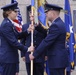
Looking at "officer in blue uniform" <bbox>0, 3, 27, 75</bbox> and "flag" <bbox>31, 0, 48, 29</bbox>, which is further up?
"flag" <bbox>31, 0, 48, 29</bbox>

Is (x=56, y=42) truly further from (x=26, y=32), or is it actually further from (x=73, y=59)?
(x=73, y=59)

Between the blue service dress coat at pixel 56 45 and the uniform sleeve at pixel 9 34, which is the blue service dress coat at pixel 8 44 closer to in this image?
the uniform sleeve at pixel 9 34

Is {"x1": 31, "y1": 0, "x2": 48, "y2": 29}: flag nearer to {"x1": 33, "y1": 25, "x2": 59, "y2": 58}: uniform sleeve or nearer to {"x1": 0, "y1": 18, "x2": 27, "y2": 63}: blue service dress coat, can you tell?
{"x1": 0, "y1": 18, "x2": 27, "y2": 63}: blue service dress coat

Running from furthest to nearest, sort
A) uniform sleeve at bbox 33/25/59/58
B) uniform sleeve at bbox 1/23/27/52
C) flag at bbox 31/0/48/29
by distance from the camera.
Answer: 1. flag at bbox 31/0/48/29
2. uniform sleeve at bbox 1/23/27/52
3. uniform sleeve at bbox 33/25/59/58

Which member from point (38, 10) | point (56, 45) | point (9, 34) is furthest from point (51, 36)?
point (38, 10)

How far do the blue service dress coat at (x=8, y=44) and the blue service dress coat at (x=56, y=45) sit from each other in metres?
0.61

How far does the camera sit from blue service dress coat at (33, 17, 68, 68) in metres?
7.11

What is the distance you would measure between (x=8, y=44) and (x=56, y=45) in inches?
39.5

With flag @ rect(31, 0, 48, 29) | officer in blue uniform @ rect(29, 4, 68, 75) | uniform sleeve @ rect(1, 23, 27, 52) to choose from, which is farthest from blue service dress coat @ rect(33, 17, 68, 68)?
flag @ rect(31, 0, 48, 29)

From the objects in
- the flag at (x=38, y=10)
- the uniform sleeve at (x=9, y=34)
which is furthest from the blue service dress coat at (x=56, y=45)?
the flag at (x=38, y=10)

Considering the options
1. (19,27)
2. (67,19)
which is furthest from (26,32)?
(67,19)

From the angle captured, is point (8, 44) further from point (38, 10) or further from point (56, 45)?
point (56, 45)

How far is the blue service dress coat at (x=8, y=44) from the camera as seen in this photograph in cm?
764

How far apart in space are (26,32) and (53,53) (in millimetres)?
1536
